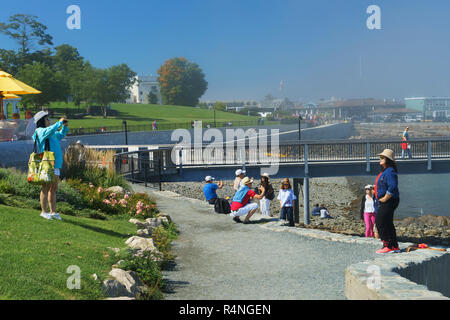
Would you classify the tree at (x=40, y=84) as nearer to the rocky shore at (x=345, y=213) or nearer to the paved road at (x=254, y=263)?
the rocky shore at (x=345, y=213)

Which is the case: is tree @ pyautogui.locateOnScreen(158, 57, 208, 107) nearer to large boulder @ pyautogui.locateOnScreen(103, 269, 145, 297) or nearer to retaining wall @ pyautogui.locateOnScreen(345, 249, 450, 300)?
retaining wall @ pyautogui.locateOnScreen(345, 249, 450, 300)

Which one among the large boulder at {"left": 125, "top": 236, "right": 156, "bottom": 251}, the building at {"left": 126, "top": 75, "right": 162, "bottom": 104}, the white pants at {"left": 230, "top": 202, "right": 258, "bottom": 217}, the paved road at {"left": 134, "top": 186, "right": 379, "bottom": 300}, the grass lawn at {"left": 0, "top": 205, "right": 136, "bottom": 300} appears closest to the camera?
the grass lawn at {"left": 0, "top": 205, "right": 136, "bottom": 300}

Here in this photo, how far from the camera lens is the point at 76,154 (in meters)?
15.0

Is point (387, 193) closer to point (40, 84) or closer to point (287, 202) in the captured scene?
point (287, 202)

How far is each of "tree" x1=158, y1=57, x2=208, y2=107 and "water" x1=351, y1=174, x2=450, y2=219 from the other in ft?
279

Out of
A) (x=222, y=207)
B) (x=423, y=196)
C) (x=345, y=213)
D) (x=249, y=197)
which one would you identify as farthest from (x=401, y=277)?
(x=423, y=196)

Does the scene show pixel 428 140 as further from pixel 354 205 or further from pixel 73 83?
pixel 73 83

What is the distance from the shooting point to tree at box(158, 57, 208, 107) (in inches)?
5281

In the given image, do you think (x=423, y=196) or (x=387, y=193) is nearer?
(x=387, y=193)

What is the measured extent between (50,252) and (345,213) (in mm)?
27600

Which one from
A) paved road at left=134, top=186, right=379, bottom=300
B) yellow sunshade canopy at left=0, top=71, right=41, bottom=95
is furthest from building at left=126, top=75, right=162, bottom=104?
paved road at left=134, top=186, right=379, bottom=300

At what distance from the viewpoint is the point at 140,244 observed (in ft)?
29.1

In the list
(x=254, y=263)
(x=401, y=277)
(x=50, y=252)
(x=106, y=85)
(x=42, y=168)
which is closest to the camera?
(x=401, y=277)

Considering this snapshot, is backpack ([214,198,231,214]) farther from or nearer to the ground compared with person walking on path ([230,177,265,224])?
nearer to the ground
